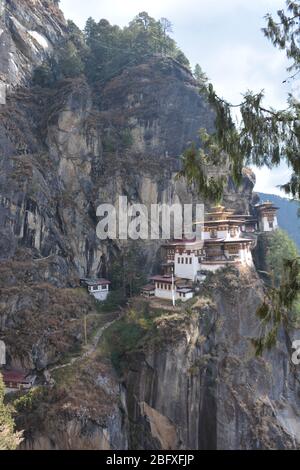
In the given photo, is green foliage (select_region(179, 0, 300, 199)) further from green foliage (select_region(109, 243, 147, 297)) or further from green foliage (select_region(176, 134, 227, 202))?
green foliage (select_region(109, 243, 147, 297))

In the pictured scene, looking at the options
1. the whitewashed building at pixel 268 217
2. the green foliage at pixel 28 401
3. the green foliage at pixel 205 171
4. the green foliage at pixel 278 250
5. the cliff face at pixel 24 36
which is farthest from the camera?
the whitewashed building at pixel 268 217

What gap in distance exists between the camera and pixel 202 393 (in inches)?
1012

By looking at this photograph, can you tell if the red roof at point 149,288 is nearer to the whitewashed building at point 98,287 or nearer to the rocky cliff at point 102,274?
the whitewashed building at point 98,287

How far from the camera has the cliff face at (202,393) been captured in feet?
81.0

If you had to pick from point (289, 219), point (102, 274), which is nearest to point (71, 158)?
point (102, 274)

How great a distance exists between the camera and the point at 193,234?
128ft

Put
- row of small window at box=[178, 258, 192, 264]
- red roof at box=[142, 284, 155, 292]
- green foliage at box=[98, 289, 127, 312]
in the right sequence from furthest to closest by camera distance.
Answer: red roof at box=[142, 284, 155, 292]
green foliage at box=[98, 289, 127, 312]
row of small window at box=[178, 258, 192, 264]

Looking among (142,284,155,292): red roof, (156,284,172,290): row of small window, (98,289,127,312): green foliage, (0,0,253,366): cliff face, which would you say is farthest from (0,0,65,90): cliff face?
(156,284,172,290): row of small window

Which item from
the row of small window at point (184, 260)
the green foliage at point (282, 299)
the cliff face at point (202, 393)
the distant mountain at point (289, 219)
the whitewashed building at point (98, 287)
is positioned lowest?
the cliff face at point (202, 393)

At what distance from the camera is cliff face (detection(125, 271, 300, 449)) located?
→ 24703mm

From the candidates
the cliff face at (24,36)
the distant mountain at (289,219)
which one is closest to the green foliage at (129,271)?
the cliff face at (24,36)

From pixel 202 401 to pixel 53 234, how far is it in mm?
17998

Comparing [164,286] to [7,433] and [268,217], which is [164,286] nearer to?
[268,217]

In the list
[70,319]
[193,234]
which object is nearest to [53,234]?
[70,319]
